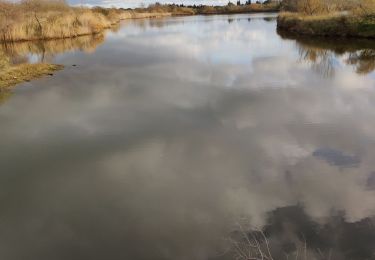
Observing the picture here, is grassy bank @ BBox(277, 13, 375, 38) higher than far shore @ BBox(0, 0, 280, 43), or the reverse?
far shore @ BBox(0, 0, 280, 43)

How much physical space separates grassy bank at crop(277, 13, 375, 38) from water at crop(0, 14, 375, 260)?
8.45m

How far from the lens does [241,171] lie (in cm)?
607

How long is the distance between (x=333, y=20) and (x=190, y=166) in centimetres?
1898

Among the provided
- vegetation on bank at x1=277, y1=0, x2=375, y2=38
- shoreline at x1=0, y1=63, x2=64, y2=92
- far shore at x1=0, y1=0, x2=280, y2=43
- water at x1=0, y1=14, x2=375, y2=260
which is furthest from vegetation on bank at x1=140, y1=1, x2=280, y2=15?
water at x1=0, y1=14, x2=375, y2=260

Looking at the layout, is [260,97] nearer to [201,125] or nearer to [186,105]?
[186,105]

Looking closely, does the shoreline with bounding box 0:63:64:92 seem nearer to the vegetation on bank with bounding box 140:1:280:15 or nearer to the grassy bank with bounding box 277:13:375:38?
the grassy bank with bounding box 277:13:375:38

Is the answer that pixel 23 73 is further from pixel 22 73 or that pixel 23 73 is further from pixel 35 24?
pixel 35 24

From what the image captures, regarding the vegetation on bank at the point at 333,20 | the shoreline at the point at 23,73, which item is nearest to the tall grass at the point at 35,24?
the shoreline at the point at 23,73

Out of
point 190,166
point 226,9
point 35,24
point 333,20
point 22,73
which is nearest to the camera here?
point 190,166

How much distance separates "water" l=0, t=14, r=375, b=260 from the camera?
4426mm

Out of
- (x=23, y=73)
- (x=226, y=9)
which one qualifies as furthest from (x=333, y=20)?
(x=226, y=9)

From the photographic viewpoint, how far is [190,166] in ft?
20.7

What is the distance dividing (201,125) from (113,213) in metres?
3.50

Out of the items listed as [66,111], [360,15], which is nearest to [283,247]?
[66,111]
